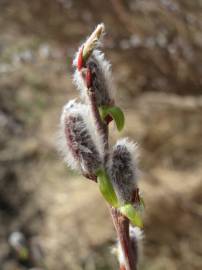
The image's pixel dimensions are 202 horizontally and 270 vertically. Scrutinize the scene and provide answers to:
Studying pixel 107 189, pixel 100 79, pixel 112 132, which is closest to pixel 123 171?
pixel 107 189

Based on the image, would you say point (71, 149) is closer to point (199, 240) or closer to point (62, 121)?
point (62, 121)

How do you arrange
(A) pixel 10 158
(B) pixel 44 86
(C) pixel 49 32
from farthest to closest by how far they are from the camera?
(C) pixel 49 32 → (B) pixel 44 86 → (A) pixel 10 158

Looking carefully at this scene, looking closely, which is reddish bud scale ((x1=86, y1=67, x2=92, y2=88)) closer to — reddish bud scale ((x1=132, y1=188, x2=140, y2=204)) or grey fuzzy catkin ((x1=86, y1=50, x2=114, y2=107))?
grey fuzzy catkin ((x1=86, y1=50, x2=114, y2=107))

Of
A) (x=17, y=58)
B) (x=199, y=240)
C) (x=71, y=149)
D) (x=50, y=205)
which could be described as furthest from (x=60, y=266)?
(x=71, y=149)

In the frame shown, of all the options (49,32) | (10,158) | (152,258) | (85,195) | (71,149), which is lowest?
(71,149)

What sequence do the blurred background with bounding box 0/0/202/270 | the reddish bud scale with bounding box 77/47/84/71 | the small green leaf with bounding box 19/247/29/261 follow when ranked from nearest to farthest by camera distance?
the reddish bud scale with bounding box 77/47/84/71, the small green leaf with bounding box 19/247/29/261, the blurred background with bounding box 0/0/202/270

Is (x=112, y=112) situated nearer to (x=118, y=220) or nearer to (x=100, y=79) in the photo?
(x=100, y=79)

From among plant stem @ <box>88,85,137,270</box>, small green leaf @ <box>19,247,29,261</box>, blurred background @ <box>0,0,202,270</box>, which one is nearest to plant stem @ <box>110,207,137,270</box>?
plant stem @ <box>88,85,137,270</box>
